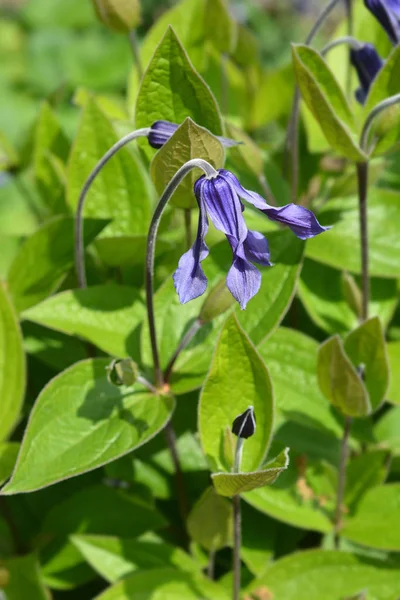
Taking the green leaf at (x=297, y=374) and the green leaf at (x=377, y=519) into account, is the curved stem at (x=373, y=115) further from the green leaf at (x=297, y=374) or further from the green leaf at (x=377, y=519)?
the green leaf at (x=377, y=519)

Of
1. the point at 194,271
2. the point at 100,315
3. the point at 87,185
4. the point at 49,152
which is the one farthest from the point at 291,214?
the point at 49,152

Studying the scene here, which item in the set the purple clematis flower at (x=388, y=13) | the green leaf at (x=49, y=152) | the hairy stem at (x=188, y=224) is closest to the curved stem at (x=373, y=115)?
the purple clematis flower at (x=388, y=13)

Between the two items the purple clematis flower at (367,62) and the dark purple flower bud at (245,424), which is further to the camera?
the purple clematis flower at (367,62)

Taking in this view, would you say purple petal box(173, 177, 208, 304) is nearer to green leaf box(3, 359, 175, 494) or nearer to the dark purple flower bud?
the dark purple flower bud

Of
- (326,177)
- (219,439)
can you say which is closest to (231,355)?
(219,439)

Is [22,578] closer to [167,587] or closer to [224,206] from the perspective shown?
[167,587]
